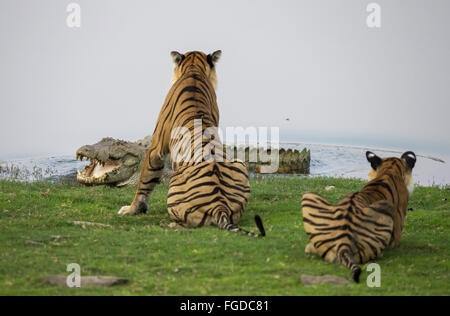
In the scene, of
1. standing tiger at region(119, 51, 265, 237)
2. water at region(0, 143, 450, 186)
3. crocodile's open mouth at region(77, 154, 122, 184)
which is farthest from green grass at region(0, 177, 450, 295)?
water at region(0, 143, 450, 186)

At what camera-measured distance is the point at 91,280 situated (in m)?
4.64

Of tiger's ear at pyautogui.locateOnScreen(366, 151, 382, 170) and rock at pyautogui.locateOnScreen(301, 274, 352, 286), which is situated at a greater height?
tiger's ear at pyautogui.locateOnScreen(366, 151, 382, 170)

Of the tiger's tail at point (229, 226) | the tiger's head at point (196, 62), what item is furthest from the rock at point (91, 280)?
the tiger's head at point (196, 62)

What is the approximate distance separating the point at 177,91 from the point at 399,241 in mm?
3590

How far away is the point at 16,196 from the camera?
28.0 ft

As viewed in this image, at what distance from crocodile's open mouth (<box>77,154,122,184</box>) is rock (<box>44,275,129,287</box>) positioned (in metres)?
6.68

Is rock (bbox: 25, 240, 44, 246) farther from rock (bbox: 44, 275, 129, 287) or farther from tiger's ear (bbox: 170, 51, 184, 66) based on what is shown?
tiger's ear (bbox: 170, 51, 184, 66)

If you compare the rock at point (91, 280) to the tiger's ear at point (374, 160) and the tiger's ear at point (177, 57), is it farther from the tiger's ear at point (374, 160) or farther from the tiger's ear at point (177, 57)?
the tiger's ear at point (177, 57)

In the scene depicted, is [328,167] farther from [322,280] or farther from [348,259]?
[322,280]

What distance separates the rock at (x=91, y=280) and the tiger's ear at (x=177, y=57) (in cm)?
433

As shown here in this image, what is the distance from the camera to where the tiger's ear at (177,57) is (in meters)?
8.25

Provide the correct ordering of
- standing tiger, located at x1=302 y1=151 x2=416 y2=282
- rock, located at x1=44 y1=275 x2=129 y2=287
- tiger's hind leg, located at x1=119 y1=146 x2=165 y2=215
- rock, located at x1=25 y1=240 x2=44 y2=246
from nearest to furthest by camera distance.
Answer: rock, located at x1=44 y1=275 x2=129 y2=287, standing tiger, located at x1=302 y1=151 x2=416 y2=282, rock, located at x1=25 y1=240 x2=44 y2=246, tiger's hind leg, located at x1=119 y1=146 x2=165 y2=215

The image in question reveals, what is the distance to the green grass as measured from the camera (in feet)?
15.3
